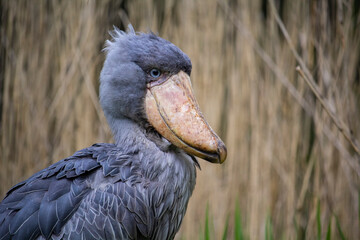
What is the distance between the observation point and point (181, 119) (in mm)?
1629

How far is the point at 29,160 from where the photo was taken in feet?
9.06

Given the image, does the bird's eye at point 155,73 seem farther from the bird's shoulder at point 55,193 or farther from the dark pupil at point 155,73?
the bird's shoulder at point 55,193

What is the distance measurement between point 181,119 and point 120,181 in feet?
1.03

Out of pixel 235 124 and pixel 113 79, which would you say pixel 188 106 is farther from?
pixel 235 124

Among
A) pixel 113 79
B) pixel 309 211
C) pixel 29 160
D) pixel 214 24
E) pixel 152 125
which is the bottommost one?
pixel 309 211

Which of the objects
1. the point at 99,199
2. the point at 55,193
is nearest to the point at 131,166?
the point at 99,199

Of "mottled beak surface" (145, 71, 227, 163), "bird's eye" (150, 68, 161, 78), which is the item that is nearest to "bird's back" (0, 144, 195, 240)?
"mottled beak surface" (145, 71, 227, 163)

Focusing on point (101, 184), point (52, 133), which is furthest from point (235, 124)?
point (101, 184)

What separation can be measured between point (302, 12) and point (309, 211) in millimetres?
1249

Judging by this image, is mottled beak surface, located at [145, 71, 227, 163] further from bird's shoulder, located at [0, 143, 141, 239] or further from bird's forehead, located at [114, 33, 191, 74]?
bird's shoulder, located at [0, 143, 141, 239]

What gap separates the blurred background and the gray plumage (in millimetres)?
986

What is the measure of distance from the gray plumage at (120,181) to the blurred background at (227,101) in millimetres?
986

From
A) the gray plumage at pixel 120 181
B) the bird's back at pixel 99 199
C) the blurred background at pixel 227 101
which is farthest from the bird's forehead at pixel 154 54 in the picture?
the blurred background at pixel 227 101

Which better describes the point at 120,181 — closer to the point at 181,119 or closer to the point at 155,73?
the point at 181,119
